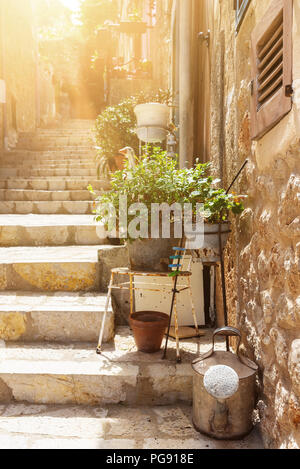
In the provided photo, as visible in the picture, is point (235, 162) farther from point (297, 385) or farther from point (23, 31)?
point (23, 31)

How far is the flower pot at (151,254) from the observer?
2.50m

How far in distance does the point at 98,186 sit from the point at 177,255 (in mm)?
3379

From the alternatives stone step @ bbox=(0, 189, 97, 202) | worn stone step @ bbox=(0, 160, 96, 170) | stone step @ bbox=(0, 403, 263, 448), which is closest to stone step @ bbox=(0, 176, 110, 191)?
stone step @ bbox=(0, 189, 97, 202)

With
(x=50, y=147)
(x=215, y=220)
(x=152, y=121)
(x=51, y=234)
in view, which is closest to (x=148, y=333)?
(x=215, y=220)

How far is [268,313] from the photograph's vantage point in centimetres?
178

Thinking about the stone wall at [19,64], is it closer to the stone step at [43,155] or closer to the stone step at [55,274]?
the stone step at [43,155]

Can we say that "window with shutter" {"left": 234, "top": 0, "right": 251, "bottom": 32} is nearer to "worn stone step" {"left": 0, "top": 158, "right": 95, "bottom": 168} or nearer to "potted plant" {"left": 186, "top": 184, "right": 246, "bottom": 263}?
"potted plant" {"left": 186, "top": 184, "right": 246, "bottom": 263}

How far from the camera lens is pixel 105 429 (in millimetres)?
1992

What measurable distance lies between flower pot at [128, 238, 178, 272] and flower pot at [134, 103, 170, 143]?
6.30ft

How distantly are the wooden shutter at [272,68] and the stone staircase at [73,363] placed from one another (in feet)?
4.75

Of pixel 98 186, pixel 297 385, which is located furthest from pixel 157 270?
pixel 98 186
